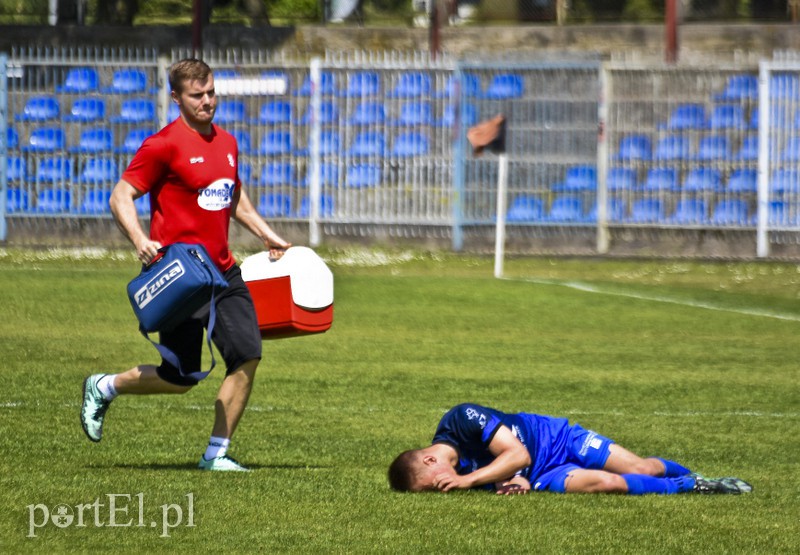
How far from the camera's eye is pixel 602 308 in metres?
16.7

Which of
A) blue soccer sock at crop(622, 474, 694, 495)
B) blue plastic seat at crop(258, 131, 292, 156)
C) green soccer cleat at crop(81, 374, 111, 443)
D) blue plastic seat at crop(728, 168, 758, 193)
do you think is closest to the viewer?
blue soccer sock at crop(622, 474, 694, 495)

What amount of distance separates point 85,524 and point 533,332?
28.2ft

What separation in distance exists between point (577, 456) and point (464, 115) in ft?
52.7

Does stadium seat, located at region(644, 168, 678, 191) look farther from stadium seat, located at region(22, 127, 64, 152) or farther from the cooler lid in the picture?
the cooler lid

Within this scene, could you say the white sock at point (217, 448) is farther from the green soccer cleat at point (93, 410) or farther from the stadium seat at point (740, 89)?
the stadium seat at point (740, 89)

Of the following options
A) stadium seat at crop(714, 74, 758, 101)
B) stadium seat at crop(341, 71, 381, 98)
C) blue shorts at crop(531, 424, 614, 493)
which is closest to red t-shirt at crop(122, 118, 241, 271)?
blue shorts at crop(531, 424, 614, 493)

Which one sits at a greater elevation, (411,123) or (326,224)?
(411,123)

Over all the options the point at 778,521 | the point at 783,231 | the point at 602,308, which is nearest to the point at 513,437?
the point at 778,521

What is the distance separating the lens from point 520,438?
770 centimetres

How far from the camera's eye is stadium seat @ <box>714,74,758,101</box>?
23069 millimetres

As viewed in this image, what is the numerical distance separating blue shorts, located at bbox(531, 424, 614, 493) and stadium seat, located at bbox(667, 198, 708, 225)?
51.6ft

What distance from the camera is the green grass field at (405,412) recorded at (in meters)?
6.66

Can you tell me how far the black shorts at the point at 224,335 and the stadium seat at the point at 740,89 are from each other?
16.2m

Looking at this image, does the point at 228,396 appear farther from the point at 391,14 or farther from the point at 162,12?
the point at 162,12
